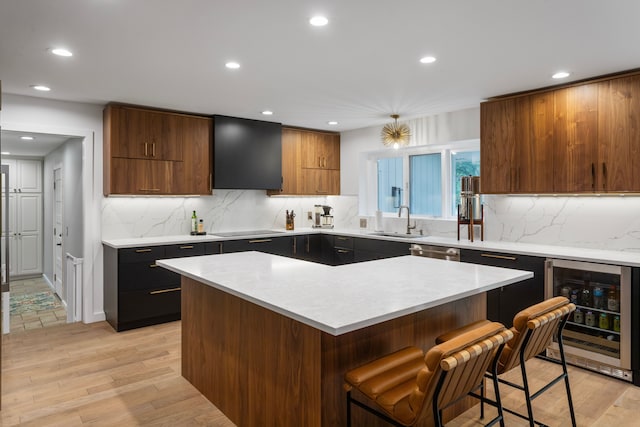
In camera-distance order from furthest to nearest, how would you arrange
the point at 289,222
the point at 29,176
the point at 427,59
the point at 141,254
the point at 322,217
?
the point at 29,176 → the point at 322,217 → the point at 289,222 → the point at 141,254 → the point at 427,59

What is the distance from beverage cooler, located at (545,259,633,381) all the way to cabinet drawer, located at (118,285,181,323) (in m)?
3.58

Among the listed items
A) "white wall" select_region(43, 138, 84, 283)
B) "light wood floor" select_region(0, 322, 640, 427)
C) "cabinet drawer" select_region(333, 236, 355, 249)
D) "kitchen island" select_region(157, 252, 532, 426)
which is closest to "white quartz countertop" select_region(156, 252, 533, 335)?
A: "kitchen island" select_region(157, 252, 532, 426)

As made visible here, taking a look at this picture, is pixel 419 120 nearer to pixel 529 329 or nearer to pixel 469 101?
pixel 469 101

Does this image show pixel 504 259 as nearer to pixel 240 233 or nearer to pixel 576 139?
pixel 576 139

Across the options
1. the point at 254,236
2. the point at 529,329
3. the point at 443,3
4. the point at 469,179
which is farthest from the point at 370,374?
the point at 254,236

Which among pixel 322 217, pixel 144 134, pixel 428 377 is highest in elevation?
pixel 144 134

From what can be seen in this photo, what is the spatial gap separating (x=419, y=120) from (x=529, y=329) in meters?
3.67

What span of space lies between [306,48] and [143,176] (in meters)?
2.58

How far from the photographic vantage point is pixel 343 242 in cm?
550

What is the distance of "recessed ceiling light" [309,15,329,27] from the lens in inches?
94.8

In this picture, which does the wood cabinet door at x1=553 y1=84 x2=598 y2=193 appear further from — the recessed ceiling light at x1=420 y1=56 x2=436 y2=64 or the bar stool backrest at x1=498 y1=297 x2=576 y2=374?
the bar stool backrest at x1=498 y1=297 x2=576 y2=374

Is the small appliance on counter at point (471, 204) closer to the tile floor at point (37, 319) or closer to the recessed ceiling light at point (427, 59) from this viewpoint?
the recessed ceiling light at point (427, 59)

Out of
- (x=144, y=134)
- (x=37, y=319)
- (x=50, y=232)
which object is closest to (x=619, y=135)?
(x=144, y=134)

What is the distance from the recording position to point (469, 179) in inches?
176
